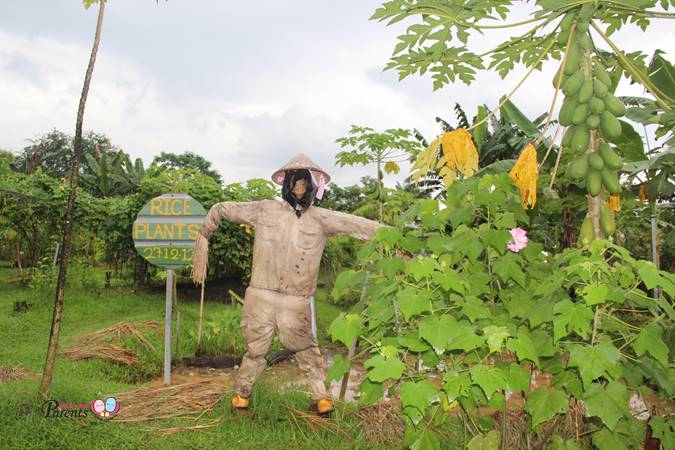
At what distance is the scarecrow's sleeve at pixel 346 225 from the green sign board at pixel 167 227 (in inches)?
78.9

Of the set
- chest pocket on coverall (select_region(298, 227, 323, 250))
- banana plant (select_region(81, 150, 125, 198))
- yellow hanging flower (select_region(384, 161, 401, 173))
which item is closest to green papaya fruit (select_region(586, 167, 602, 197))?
chest pocket on coverall (select_region(298, 227, 323, 250))

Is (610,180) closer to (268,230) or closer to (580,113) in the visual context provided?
(580,113)

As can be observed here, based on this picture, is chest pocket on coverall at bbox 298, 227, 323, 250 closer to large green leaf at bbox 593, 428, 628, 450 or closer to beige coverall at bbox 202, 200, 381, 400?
beige coverall at bbox 202, 200, 381, 400

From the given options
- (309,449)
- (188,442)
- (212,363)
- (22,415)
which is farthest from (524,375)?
(212,363)

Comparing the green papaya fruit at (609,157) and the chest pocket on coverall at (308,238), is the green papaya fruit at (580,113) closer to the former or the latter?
the green papaya fruit at (609,157)

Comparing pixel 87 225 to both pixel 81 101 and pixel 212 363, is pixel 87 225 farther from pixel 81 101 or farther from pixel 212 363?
pixel 81 101

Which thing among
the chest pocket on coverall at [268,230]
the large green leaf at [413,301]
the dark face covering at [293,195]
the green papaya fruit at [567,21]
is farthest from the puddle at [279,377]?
the green papaya fruit at [567,21]

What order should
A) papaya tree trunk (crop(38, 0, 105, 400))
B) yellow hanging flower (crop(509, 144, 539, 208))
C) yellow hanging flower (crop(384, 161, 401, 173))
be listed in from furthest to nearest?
A: yellow hanging flower (crop(384, 161, 401, 173)) < papaya tree trunk (crop(38, 0, 105, 400)) < yellow hanging flower (crop(509, 144, 539, 208))

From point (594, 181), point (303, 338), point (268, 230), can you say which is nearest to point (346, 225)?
point (268, 230)

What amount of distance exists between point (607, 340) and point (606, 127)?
787mm

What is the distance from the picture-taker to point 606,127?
6.65ft

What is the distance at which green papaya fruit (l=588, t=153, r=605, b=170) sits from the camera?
2.05 metres

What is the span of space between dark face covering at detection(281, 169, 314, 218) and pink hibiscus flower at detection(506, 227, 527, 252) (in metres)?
1.97

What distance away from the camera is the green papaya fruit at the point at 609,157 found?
80.2 inches
